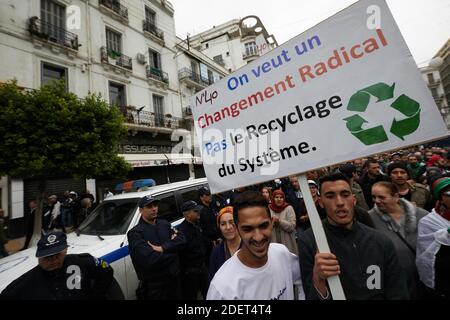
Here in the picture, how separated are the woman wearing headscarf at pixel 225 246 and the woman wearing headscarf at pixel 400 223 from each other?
1516 mm

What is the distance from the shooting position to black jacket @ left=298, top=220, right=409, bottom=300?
1454mm

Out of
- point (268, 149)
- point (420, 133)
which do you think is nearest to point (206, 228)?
point (268, 149)

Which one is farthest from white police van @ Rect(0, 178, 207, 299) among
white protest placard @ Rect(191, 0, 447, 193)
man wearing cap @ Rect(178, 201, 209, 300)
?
white protest placard @ Rect(191, 0, 447, 193)

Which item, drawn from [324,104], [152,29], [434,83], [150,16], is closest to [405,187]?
[324,104]

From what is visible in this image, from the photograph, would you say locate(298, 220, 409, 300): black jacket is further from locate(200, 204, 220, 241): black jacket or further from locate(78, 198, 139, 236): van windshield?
locate(78, 198, 139, 236): van windshield

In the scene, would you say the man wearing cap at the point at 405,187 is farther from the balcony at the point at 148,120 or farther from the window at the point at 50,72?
the window at the point at 50,72

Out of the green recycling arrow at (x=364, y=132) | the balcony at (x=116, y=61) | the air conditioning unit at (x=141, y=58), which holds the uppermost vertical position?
the air conditioning unit at (x=141, y=58)

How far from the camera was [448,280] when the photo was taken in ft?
5.55

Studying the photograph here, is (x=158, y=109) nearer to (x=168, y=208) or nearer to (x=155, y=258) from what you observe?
(x=168, y=208)

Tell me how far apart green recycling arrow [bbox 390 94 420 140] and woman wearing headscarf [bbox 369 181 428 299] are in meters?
1.33

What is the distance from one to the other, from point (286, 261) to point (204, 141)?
118 cm

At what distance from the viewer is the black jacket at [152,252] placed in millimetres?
2570

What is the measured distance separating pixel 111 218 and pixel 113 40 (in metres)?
14.7

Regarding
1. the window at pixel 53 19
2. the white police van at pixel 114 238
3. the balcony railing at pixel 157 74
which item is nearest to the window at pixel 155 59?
the balcony railing at pixel 157 74
